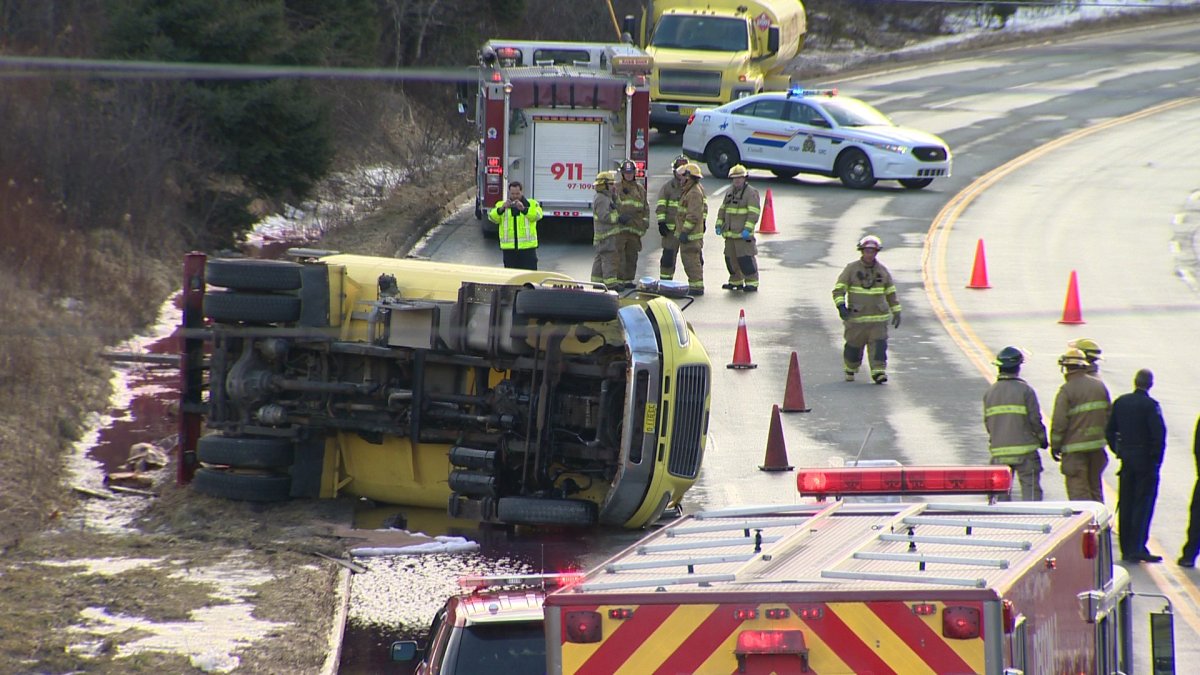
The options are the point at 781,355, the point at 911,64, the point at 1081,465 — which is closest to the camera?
the point at 1081,465

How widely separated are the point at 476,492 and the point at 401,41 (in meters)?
25.9

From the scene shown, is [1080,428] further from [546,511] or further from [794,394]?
[794,394]

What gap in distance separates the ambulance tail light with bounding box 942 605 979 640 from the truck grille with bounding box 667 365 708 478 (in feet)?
22.0

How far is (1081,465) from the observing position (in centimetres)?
1195

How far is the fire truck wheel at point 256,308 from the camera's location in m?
12.6

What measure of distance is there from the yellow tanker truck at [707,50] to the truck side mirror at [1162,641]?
2592cm

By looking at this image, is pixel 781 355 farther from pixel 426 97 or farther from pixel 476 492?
pixel 426 97

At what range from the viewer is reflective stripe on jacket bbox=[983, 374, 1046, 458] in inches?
464

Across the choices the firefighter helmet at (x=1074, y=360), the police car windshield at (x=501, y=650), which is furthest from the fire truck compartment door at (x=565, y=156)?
the police car windshield at (x=501, y=650)

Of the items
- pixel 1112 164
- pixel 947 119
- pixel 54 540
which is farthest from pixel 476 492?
pixel 947 119

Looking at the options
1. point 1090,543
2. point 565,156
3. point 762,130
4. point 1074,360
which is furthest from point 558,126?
point 1090,543

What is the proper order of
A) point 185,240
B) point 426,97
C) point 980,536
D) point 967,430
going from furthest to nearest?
point 426,97 → point 185,240 → point 967,430 → point 980,536

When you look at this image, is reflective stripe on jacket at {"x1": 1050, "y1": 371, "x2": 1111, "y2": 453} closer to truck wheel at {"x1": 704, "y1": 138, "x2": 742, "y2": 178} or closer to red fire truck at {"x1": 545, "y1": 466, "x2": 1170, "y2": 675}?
red fire truck at {"x1": 545, "y1": 466, "x2": 1170, "y2": 675}

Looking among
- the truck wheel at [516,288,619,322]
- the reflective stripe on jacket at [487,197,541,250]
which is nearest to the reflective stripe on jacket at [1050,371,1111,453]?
the truck wheel at [516,288,619,322]
